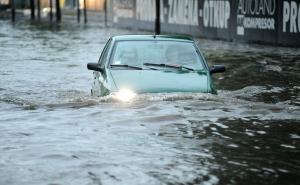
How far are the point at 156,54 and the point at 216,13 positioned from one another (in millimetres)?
21635

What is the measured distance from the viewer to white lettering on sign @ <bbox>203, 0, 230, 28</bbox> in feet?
105

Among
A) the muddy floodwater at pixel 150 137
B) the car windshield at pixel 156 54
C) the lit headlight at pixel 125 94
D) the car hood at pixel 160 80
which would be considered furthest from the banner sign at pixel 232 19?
the lit headlight at pixel 125 94

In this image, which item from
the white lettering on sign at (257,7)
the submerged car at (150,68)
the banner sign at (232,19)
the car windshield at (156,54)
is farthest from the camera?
the white lettering on sign at (257,7)

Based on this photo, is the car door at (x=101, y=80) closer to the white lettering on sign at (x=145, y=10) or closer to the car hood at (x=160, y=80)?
the car hood at (x=160, y=80)

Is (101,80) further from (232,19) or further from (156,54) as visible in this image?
(232,19)

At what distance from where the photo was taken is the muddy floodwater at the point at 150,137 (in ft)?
23.6

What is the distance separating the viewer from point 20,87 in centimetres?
1645

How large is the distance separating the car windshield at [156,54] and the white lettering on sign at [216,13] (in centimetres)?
2021

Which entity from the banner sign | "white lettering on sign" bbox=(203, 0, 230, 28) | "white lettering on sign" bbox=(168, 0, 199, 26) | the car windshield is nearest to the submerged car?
the car windshield

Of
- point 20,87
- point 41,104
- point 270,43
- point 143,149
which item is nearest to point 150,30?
point 270,43

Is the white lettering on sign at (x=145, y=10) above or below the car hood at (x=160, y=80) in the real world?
below

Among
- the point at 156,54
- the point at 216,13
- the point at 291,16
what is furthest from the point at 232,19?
the point at 156,54

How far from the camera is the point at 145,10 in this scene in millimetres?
42500

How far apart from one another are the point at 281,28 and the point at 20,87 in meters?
13.8
